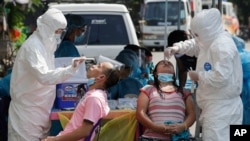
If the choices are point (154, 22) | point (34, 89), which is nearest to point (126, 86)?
point (34, 89)

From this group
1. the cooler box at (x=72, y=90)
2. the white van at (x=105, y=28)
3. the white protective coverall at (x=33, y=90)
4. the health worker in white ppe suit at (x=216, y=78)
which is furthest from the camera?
the white van at (x=105, y=28)

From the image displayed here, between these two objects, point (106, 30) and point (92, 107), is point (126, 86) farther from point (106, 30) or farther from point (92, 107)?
point (106, 30)

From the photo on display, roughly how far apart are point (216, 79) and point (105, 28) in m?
4.64

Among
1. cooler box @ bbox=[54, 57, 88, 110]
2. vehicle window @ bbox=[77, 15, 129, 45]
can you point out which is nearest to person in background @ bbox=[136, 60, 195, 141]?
cooler box @ bbox=[54, 57, 88, 110]

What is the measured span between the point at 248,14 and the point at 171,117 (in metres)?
42.0

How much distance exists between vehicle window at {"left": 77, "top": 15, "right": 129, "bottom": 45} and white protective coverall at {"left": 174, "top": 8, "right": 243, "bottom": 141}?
4.09 m

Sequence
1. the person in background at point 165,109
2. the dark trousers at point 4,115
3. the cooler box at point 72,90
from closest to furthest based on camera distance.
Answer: the person in background at point 165,109 → the cooler box at point 72,90 → the dark trousers at point 4,115

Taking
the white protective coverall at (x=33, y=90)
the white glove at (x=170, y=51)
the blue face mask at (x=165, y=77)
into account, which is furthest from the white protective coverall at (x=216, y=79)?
the white protective coverall at (x=33, y=90)

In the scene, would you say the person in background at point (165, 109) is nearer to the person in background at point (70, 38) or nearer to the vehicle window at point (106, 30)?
the person in background at point (70, 38)

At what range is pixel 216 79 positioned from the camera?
4.61 metres

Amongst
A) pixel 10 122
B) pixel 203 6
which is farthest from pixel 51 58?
pixel 203 6

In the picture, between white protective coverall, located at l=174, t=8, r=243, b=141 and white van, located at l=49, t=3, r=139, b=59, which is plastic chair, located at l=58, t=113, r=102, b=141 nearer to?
white protective coverall, located at l=174, t=8, r=243, b=141

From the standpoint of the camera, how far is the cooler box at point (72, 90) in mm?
5250

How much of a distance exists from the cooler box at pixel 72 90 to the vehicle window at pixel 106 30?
366cm
